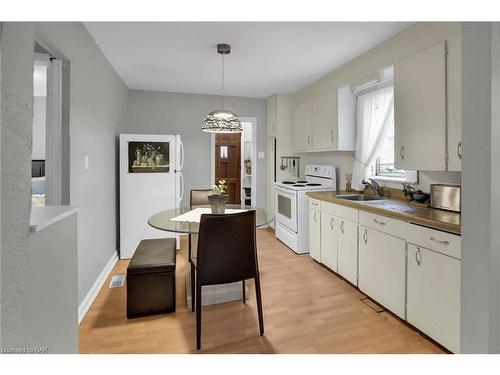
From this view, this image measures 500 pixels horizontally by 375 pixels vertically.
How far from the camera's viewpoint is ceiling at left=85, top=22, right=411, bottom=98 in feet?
7.86

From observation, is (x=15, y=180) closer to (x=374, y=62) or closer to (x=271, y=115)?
(x=374, y=62)

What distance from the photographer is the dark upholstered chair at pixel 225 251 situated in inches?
73.5

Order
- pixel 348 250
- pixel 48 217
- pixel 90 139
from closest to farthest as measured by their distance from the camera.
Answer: pixel 48 217
pixel 90 139
pixel 348 250

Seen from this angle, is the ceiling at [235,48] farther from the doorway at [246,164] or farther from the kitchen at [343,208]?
the doorway at [246,164]

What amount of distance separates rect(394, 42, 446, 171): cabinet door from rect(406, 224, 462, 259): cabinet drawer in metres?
0.51

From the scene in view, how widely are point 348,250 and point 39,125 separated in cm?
298

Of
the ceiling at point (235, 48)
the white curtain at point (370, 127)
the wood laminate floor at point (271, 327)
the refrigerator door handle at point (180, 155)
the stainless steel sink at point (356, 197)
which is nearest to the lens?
the wood laminate floor at point (271, 327)

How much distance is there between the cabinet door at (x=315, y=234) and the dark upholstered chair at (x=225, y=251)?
1468 mm

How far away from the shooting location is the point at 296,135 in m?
4.51

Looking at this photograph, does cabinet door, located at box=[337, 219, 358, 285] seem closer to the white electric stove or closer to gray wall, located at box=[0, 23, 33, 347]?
the white electric stove

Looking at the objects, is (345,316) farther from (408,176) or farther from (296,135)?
(296,135)

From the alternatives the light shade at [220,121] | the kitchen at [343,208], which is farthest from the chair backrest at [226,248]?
the light shade at [220,121]

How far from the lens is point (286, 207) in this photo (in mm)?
3969

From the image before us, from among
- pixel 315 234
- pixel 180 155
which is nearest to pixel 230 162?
pixel 180 155
